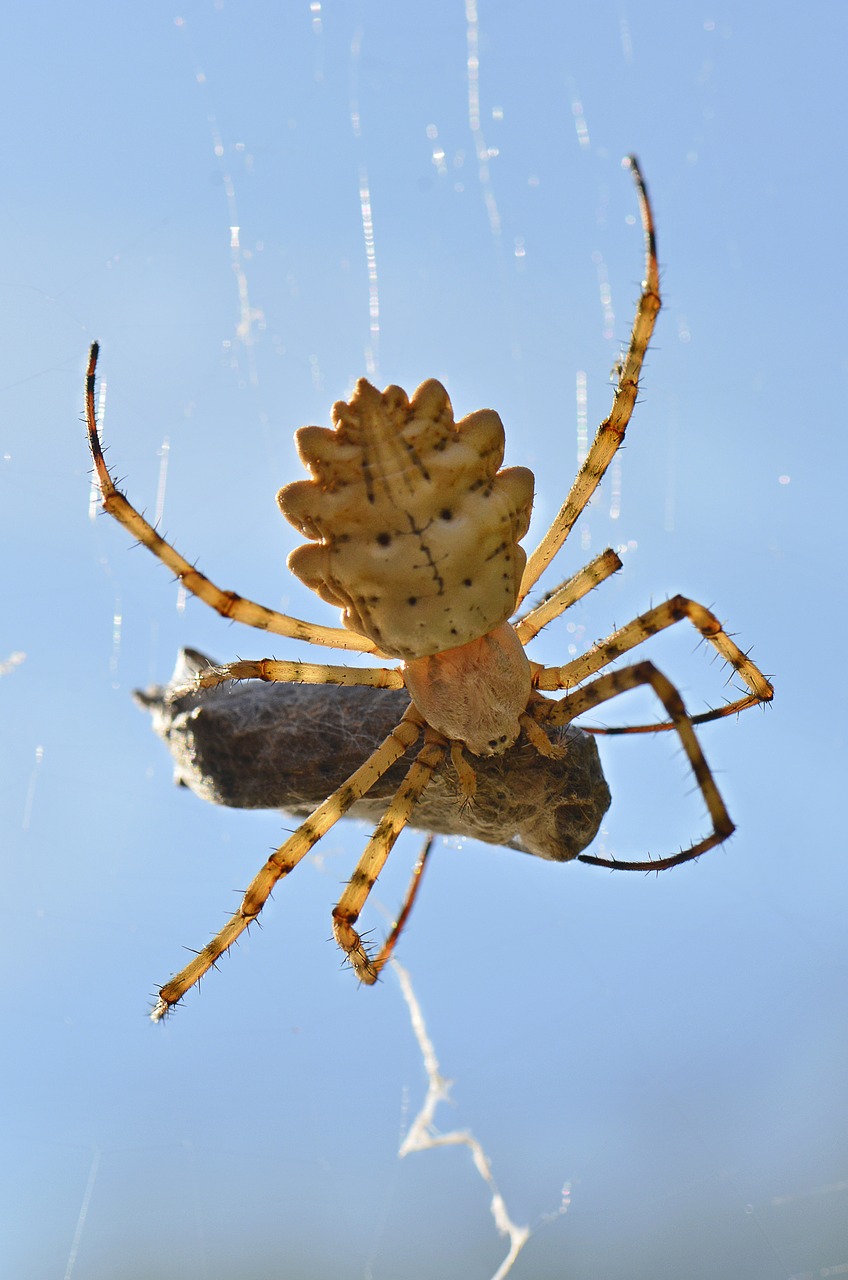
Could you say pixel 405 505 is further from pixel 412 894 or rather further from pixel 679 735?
pixel 412 894

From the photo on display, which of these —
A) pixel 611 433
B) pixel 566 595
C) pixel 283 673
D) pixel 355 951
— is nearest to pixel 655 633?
pixel 566 595

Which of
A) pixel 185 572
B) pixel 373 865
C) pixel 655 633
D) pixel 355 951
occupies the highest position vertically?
pixel 185 572

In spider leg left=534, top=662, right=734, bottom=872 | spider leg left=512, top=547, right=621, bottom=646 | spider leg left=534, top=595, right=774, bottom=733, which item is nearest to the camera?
spider leg left=534, top=662, right=734, bottom=872

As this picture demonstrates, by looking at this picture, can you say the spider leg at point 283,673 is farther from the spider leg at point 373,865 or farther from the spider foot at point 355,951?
the spider foot at point 355,951

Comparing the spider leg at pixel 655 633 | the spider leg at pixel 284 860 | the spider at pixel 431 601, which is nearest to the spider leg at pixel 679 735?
the spider at pixel 431 601

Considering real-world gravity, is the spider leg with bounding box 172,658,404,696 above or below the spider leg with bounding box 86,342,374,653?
below

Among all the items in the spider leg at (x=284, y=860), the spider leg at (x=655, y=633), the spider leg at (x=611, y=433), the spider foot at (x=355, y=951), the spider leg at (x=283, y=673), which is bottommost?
the spider foot at (x=355, y=951)

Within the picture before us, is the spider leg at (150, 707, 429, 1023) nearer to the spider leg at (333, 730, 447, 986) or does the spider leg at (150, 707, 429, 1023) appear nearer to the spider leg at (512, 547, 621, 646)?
the spider leg at (333, 730, 447, 986)

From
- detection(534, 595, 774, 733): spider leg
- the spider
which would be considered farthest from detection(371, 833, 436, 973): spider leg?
detection(534, 595, 774, 733): spider leg
